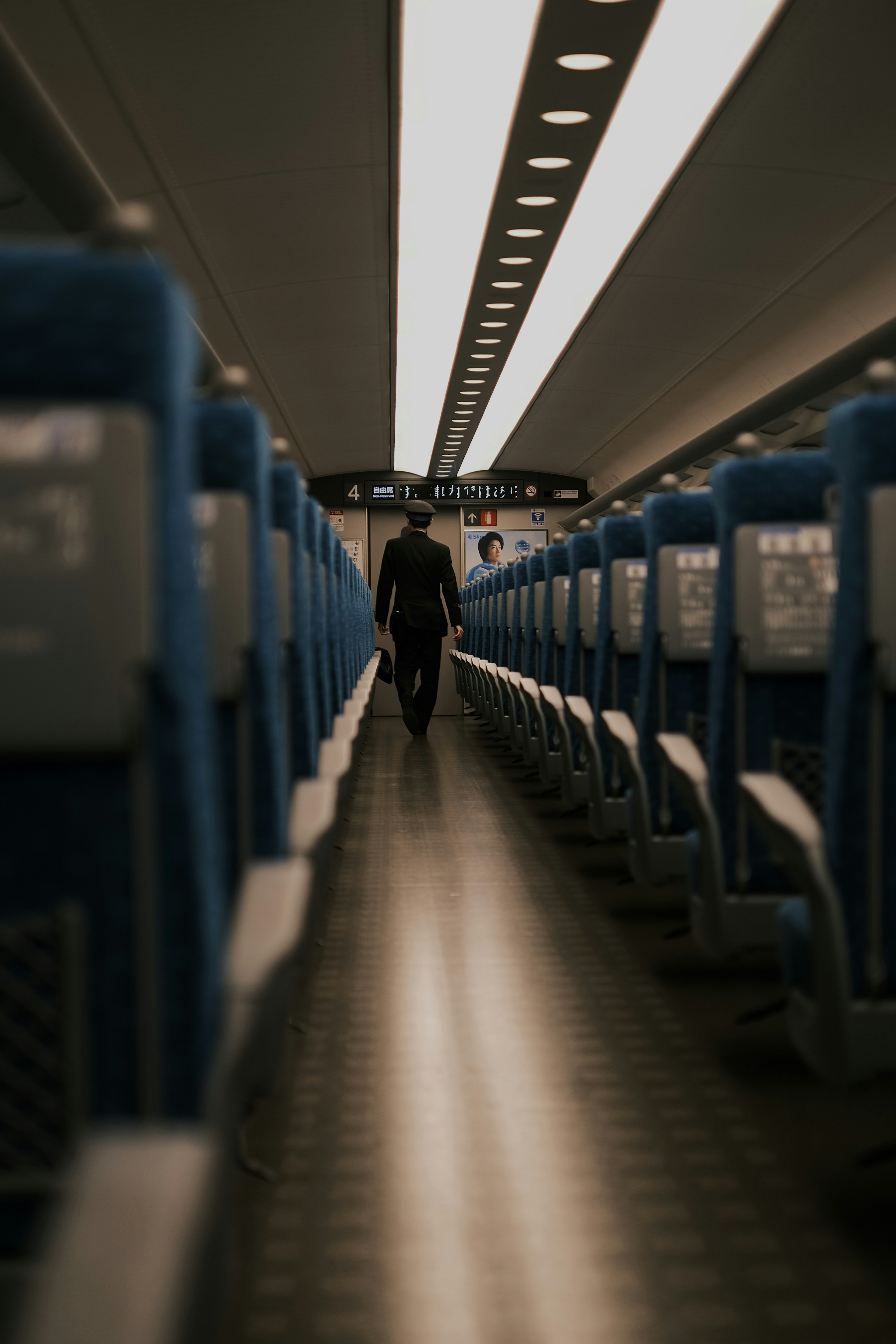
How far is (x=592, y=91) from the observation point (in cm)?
704

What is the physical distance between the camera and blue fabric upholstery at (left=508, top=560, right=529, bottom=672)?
36.8 feet

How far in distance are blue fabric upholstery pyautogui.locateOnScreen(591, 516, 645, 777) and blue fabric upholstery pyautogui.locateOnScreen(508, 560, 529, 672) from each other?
512 centimetres

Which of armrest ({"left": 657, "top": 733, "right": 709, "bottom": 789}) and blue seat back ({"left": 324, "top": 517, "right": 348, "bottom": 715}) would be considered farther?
blue seat back ({"left": 324, "top": 517, "right": 348, "bottom": 715})

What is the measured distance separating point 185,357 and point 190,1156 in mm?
915

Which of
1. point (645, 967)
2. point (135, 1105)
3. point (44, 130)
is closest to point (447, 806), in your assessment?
point (645, 967)

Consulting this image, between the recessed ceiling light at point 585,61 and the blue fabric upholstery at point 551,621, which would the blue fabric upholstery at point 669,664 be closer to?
the recessed ceiling light at point 585,61

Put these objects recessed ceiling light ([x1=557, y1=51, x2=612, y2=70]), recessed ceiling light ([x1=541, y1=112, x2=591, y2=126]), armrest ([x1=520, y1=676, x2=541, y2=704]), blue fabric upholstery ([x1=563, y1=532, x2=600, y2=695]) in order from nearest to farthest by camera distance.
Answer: recessed ceiling light ([x1=557, y1=51, x2=612, y2=70]), blue fabric upholstery ([x1=563, y1=532, x2=600, y2=695]), recessed ceiling light ([x1=541, y1=112, x2=591, y2=126]), armrest ([x1=520, y1=676, x2=541, y2=704])

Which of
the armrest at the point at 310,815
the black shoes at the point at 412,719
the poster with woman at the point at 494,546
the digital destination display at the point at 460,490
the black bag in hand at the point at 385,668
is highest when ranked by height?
the digital destination display at the point at 460,490

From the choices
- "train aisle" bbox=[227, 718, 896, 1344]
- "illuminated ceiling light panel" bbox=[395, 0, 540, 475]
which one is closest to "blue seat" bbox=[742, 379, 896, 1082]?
"train aisle" bbox=[227, 718, 896, 1344]

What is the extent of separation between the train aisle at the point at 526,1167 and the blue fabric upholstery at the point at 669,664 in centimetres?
75

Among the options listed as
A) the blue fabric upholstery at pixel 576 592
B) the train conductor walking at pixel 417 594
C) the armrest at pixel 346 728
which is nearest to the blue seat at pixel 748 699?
the armrest at pixel 346 728

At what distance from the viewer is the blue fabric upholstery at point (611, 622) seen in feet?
18.7

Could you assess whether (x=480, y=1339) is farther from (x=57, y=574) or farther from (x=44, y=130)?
(x=44, y=130)

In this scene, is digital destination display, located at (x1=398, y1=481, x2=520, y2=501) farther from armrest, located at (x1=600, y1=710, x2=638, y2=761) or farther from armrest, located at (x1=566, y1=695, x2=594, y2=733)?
armrest, located at (x1=600, y1=710, x2=638, y2=761)
